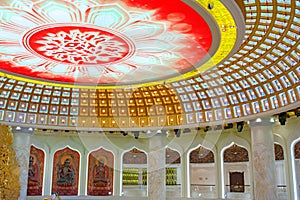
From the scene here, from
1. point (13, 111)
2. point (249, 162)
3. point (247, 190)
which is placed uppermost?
point (13, 111)

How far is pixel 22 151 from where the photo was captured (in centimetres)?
2728

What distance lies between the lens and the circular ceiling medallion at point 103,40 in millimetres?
13906

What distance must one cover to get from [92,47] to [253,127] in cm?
1159

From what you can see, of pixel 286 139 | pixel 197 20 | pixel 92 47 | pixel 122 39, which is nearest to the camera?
pixel 197 20

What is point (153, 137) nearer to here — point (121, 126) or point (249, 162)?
point (121, 126)

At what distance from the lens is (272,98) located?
74.2 feet

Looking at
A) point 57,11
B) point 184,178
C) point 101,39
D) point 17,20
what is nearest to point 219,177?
point 184,178

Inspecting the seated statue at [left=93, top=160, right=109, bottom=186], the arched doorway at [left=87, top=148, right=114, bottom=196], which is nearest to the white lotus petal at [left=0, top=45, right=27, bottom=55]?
the arched doorway at [left=87, top=148, right=114, bottom=196]

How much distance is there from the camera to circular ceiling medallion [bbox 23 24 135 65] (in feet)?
52.5

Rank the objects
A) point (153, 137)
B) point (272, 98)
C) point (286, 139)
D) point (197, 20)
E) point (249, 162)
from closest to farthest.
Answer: point (197, 20) < point (272, 98) < point (286, 139) < point (249, 162) < point (153, 137)

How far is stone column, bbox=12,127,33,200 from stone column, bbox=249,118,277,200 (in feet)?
53.6

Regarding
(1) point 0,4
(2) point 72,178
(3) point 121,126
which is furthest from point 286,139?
(1) point 0,4

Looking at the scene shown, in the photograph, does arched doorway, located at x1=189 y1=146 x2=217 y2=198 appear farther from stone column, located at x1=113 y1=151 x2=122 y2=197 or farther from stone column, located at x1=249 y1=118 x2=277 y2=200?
stone column, located at x1=249 y1=118 x2=277 y2=200

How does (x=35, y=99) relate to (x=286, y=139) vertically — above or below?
above
